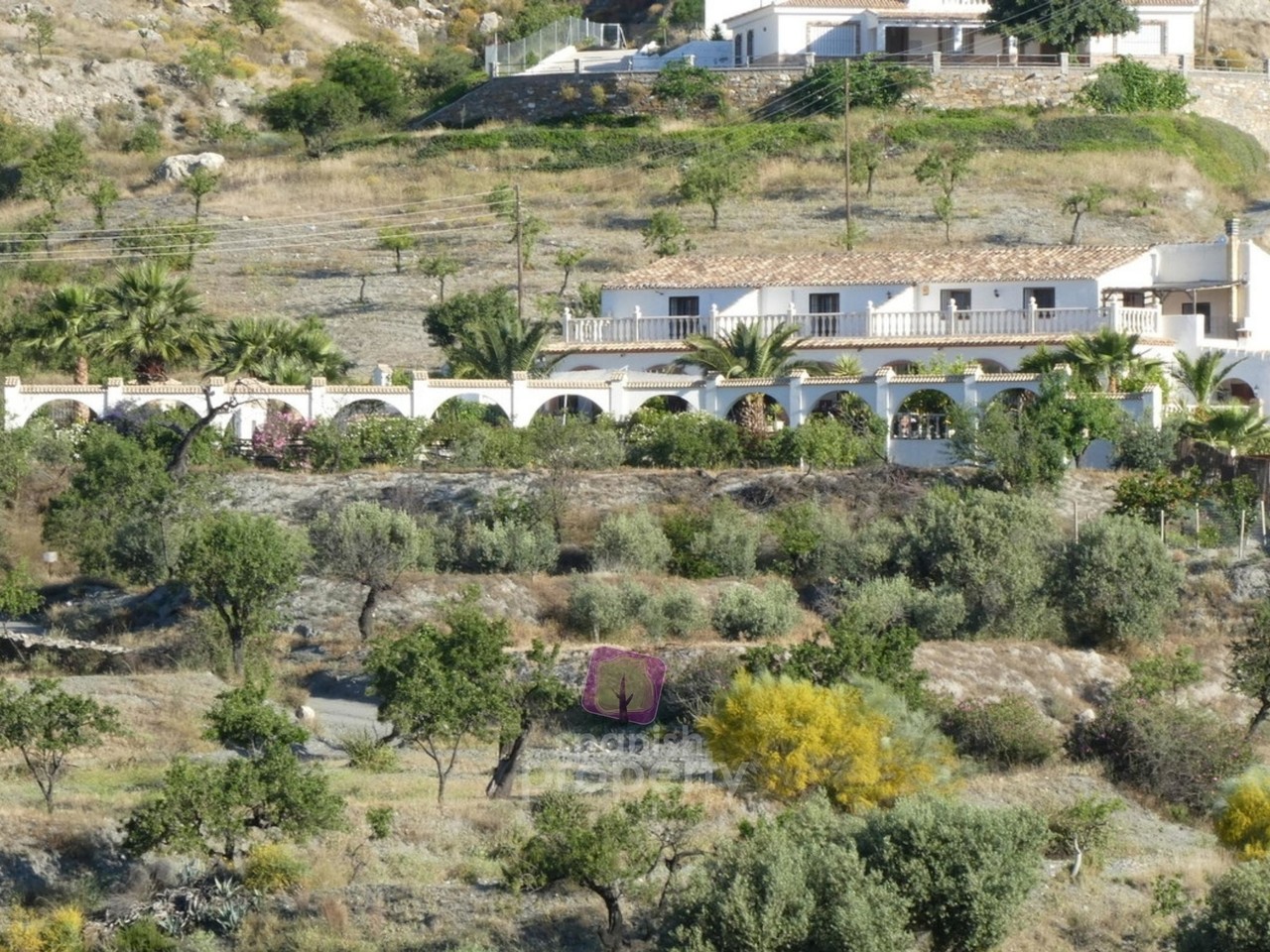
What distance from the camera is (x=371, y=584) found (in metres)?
41.2

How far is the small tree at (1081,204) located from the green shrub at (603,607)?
28731 millimetres

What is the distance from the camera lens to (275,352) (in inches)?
2005

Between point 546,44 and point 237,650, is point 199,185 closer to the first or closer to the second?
point 546,44

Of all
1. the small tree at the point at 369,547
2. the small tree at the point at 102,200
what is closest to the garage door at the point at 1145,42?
the small tree at the point at 102,200

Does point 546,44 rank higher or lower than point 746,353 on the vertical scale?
higher

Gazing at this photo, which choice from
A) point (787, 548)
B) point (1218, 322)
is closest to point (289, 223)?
point (1218, 322)

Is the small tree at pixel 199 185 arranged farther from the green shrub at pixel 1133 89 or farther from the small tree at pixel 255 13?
the small tree at pixel 255 13

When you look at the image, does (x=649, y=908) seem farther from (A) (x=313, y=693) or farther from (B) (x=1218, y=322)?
(B) (x=1218, y=322)

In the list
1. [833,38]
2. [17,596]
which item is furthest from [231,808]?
[833,38]

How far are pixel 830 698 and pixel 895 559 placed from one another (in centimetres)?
1081

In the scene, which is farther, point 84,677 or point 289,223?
point 289,223

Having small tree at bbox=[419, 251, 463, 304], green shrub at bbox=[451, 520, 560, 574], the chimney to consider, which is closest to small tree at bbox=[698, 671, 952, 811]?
green shrub at bbox=[451, 520, 560, 574]

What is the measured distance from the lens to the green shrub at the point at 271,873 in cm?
2756

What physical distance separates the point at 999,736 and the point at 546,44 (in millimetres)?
56226
